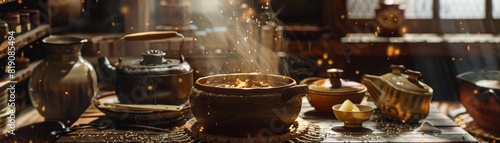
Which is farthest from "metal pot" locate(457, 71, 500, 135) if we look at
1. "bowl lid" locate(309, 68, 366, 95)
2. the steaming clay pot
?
the steaming clay pot

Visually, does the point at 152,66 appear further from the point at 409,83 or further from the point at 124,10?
the point at 124,10

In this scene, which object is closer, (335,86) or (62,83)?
(335,86)

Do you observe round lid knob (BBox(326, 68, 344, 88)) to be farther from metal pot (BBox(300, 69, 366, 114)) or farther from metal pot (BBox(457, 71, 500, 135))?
metal pot (BBox(457, 71, 500, 135))

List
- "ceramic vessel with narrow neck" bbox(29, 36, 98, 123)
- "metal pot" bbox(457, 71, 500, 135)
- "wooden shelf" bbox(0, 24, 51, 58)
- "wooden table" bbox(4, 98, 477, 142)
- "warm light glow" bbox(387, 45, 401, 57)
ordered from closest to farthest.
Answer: "wooden table" bbox(4, 98, 477, 142) < "ceramic vessel with narrow neck" bbox(29, 36, 98, 123) < "metal pot" bbox(457, 71, 500, 135) < "wooden shelf" bbox(0, 24, 51, 58) < "warm light glow" bbox(387, 45, 401, 57)

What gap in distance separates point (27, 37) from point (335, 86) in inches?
89.3

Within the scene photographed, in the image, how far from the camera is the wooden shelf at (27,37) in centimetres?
368

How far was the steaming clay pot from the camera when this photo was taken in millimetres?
2250

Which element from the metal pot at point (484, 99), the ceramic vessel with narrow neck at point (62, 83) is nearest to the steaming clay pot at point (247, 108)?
the ceramic vessel with narrow neck at point (62, 83)

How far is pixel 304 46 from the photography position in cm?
561

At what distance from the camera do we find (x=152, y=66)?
281 cm

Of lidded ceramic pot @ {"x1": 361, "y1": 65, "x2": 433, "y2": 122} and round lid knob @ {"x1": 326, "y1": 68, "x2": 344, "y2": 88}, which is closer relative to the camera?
lidded ceramic pot @ {"x1": 361, "y1": 65, "x2": 433, "y2": 122}

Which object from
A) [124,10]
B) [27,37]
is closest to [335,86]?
[27,37]

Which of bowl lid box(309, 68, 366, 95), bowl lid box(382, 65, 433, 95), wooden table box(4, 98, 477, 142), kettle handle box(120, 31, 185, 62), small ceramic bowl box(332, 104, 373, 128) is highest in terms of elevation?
kettle handle box(120, 31, 185, 62)

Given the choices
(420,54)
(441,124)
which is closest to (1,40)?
(441,124)
